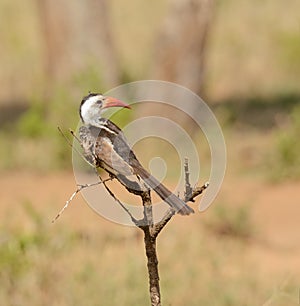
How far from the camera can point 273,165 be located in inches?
363

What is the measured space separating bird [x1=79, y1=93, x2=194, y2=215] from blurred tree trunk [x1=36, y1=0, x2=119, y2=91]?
8.35m

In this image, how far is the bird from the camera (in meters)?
2.67

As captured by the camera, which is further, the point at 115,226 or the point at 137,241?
the point at 115,226

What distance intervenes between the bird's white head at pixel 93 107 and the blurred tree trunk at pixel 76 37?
27.5 feet

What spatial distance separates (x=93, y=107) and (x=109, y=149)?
0.12 m

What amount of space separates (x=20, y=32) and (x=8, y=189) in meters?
9.75

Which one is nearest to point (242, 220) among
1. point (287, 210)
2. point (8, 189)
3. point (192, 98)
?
point (287, 210)

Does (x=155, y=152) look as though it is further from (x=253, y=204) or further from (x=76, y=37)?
(x=253, y=204)

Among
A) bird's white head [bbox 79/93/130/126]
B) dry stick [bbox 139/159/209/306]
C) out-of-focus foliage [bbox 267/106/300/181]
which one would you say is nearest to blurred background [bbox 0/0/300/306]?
out-of-focus foliage [bbox 267/106/300/181]

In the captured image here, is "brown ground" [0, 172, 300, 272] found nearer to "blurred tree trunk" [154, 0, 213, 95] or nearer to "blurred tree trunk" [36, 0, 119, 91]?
"blurred tree trunk" [36, 0, 119, 91]

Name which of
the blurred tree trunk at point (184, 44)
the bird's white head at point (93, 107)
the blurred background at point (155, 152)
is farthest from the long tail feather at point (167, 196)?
the blurred tree trunk at point (184, 44)

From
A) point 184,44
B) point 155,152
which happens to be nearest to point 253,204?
point 155,152

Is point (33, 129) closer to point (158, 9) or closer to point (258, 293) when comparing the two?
point (258, 293)

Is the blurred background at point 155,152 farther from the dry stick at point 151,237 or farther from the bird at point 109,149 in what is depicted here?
the bird at point 109,149
